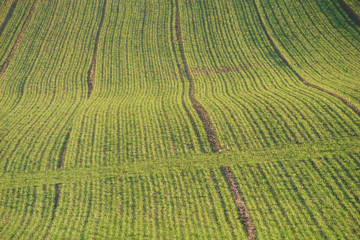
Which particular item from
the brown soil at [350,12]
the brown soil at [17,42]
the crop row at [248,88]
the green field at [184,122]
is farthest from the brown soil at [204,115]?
the brown soil at [17,42]

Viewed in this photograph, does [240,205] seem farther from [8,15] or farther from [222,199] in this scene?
[8,15]

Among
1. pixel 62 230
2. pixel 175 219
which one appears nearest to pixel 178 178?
pixel 175 219

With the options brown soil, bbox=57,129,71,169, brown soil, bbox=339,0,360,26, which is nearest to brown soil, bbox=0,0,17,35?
brown soil, bbox=57,129,71,169

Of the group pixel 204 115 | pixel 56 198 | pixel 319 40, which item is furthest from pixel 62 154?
pixel 319 40

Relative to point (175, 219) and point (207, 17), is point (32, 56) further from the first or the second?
point (175, 219)

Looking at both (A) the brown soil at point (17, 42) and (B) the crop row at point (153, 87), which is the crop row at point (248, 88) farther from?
(A) the brown soil at point (17, 42)
